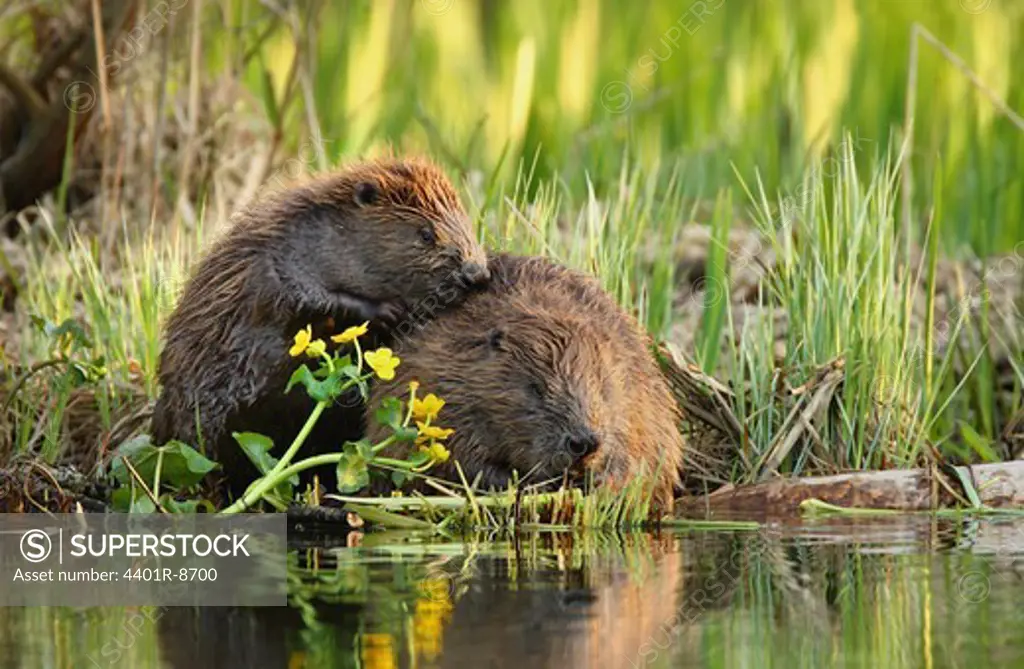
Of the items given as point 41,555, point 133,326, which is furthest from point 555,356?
point 133,326

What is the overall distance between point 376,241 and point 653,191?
177 centimetres

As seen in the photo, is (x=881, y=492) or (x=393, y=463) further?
(x=881, y=492)

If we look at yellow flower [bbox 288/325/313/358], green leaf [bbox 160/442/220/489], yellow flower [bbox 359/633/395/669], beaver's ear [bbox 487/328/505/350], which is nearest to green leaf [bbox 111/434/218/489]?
green leaf [bbox 160/442/220/489]

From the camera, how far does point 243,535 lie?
5.02m

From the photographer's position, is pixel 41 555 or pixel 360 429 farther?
pixel 360 429

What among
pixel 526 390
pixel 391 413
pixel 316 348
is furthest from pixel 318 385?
pixel 526 390

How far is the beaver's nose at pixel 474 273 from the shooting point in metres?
5.67

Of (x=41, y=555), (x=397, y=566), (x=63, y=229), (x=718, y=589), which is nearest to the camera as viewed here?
(x=718, y=589)

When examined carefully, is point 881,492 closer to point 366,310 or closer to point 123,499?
point 366,310

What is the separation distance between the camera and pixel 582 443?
5238 millimetres

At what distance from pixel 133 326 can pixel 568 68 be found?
4378 mm

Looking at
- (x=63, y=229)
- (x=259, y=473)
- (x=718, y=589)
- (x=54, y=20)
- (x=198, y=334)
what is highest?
(x=54, y=20)

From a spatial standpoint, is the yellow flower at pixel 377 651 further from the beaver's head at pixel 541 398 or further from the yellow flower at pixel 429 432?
the beaver's head at pixel 541 398

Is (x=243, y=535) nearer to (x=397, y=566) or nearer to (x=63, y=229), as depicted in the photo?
(x=397, y=566)
